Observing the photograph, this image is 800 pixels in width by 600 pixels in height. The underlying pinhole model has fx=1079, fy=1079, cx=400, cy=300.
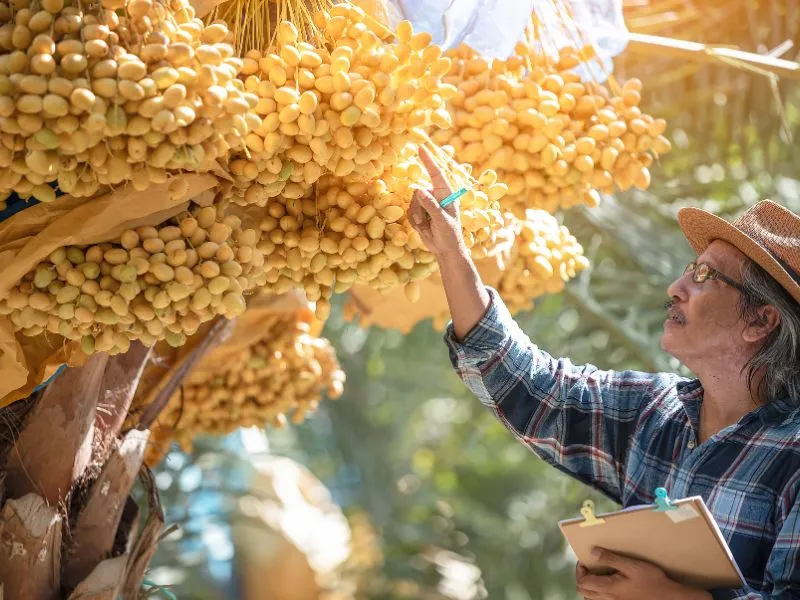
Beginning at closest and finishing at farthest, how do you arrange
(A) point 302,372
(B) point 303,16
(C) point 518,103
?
(B) point 303,16
(C) point 518,103
(A) point 302,372

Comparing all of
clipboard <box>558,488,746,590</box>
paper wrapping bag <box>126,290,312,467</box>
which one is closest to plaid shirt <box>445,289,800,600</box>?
clipboard <box>558,488,746,590</box>

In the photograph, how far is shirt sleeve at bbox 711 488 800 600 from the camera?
175cm

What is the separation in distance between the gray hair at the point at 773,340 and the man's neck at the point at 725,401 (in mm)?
22

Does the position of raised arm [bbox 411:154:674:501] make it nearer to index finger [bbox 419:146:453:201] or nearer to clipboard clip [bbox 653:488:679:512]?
index finger [bbox 419:146:453:201]

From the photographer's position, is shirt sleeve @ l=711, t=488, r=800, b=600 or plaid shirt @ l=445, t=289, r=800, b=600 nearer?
shirt sleeve @ l=711, t=488, r=800, b=600

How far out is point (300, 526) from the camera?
6.95m

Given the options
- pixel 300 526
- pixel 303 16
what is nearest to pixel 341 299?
pixel 300 526

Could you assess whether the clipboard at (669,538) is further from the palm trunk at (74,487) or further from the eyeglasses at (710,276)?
the palm trunk at (74,487)

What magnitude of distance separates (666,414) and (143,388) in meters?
1.12

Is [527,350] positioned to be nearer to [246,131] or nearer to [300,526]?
[246,131]

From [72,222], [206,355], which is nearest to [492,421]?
[206,355]

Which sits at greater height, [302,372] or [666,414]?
[666,414]

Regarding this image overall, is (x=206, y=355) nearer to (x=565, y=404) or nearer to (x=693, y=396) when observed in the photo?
(x=565, y=404)

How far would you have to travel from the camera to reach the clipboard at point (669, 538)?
168 centimetres
